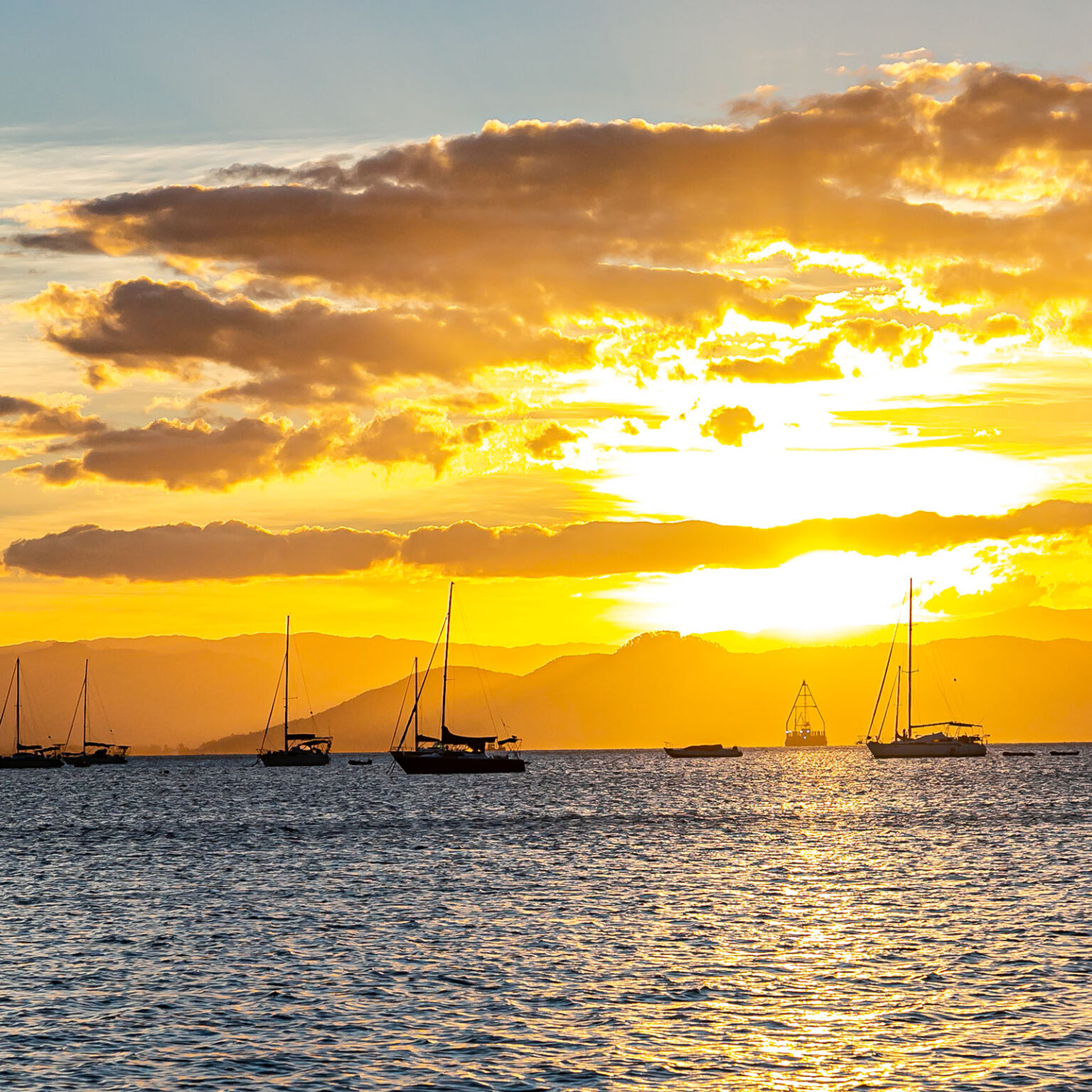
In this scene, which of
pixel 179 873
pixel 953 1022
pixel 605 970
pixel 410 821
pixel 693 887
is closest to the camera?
pixel 953 1022

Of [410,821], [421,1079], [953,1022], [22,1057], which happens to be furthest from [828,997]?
[410,821]

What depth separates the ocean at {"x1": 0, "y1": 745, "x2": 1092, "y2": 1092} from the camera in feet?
126

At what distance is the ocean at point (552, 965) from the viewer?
38.5 meters

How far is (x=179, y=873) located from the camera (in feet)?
298

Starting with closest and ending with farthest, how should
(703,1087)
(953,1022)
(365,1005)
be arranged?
(703,1087) < (953,1022) < (365,1005)

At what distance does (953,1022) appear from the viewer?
43000mm

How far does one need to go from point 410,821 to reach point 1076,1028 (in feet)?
334

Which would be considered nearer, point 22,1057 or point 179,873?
point 22,1057

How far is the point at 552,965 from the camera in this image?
175ft

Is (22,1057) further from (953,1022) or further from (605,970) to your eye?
(953,1022)

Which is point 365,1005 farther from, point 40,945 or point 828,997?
point 40,945

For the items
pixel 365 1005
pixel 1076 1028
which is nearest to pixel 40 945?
pixel 365 1005

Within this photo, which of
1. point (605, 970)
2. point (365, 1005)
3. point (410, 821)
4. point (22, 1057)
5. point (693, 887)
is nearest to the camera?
point (22, 1057)

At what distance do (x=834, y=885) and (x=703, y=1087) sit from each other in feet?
146
